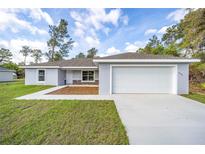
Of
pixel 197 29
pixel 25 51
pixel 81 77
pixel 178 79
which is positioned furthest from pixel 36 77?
pixel 25 51

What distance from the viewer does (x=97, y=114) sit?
16.5 feet

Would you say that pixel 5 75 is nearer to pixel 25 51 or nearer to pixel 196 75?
pixel 25 51

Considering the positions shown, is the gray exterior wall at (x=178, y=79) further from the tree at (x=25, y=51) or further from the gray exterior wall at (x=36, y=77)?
the tree at (x=25, y=51)

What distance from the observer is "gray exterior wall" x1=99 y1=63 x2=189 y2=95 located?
31.1 feet

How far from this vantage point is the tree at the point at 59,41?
31578 mm

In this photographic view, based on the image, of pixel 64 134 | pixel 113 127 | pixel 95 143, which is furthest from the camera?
pixel 113 127

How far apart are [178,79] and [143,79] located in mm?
2526

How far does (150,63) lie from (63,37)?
27403 millimetres

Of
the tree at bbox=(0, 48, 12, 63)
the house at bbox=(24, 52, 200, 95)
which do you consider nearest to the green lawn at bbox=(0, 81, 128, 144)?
the house at bbox=(24, 52, 200, 95)

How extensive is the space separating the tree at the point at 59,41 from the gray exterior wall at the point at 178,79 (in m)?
25.4
